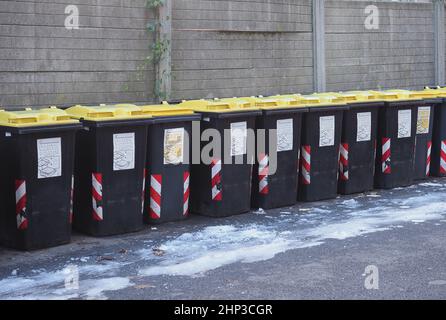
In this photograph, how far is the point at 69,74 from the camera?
11.4 metres

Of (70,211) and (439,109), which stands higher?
(439,109)

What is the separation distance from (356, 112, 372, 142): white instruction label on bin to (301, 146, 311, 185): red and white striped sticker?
930mm

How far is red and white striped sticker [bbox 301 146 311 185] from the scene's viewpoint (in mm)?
10859

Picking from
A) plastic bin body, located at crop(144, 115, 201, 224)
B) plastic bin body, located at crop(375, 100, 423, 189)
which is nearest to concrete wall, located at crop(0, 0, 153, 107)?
Result: plastic bin body, located at crop(144, 115, 201, 224)

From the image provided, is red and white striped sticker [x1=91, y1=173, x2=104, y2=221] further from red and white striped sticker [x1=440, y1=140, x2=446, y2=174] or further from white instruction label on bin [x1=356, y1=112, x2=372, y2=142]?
red and white striped sticker [x1=440, y1=140, x2=446, y2=174]

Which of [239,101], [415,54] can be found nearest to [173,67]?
[239,101]

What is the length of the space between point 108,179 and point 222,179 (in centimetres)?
158

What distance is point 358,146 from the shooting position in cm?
1145

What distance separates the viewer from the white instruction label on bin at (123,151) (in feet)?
29.3

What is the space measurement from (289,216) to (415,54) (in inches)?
351

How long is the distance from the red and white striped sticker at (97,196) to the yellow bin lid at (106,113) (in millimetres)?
612

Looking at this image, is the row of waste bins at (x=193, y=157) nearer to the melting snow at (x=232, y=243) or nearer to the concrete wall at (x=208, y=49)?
the melting snow at (x=232, y=243)

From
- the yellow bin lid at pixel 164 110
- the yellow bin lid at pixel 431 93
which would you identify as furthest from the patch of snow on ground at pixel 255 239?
the yellow bin lid at pixel 431 93
